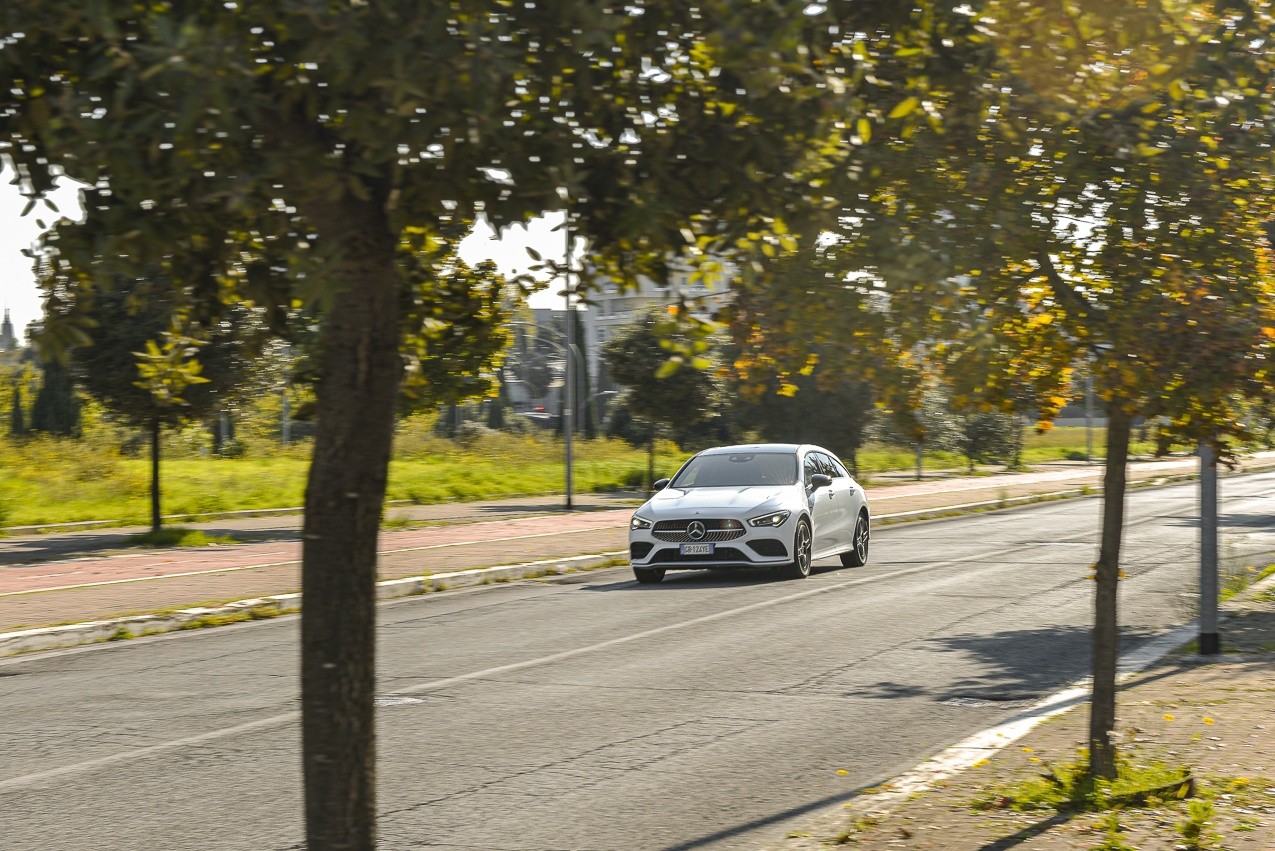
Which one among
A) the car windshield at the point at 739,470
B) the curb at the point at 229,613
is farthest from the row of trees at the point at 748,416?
the curb at the point at 229,613

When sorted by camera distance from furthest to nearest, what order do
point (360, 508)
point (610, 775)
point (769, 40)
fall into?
point (610, 775) < point (360, 508) < point (769, 40)

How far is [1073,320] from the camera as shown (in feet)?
20.1

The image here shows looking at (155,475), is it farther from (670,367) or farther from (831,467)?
(670,367)

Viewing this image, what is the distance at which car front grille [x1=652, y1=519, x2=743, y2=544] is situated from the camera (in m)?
17.2

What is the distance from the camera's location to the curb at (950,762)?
6184 millimetres

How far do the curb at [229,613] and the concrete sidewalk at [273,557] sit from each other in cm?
3

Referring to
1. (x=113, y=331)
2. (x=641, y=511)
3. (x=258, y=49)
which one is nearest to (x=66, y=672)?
(x=641, y=511)

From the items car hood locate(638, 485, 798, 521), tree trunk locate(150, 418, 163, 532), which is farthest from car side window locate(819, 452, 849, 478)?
tree trunk locate(150, 418, 163, 532)

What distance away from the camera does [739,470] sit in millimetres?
18578

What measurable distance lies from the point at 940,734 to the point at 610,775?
2.09 metres

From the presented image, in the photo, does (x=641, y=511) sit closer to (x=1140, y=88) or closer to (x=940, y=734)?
(x=940, y=734)

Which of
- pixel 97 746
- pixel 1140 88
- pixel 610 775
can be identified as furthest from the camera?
pixel 97 746

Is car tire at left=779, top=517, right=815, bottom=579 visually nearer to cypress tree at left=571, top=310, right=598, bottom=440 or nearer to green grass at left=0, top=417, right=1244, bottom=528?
green grass at left=0, top=417, right=1244, bottom=528

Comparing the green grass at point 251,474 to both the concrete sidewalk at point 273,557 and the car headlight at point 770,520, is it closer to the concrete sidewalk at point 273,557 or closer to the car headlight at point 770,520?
the concrete sidewalk at point 273,557
